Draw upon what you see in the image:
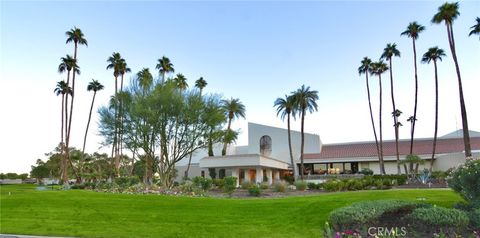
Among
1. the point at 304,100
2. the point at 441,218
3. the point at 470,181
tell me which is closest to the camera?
the point at 441,218

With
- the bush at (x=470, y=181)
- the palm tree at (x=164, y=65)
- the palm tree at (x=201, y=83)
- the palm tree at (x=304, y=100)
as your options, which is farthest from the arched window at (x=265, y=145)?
the bush at (x=470, y=181)

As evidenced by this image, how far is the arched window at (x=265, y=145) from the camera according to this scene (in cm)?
5525

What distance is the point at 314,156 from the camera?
51.8m

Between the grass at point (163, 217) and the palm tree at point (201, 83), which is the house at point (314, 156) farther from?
the grass at point (163, 217)

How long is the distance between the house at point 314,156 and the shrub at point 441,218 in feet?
111

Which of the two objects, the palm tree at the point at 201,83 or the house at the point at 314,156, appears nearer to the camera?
the house at the point at 314,156

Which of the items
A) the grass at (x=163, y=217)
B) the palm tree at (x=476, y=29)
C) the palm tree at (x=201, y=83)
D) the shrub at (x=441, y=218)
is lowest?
the grass at (x=163, y=217)

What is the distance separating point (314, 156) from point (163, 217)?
40205 millimetres

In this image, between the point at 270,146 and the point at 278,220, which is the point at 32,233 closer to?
the point at 278,220

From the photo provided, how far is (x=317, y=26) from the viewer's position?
2462 cm

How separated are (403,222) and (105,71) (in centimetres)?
5120

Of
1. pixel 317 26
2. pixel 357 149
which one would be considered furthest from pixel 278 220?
pixel 357 149

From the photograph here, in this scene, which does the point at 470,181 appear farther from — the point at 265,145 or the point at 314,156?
the point at 265,145

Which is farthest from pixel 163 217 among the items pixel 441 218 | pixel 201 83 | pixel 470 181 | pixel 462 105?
pixel 201 83
